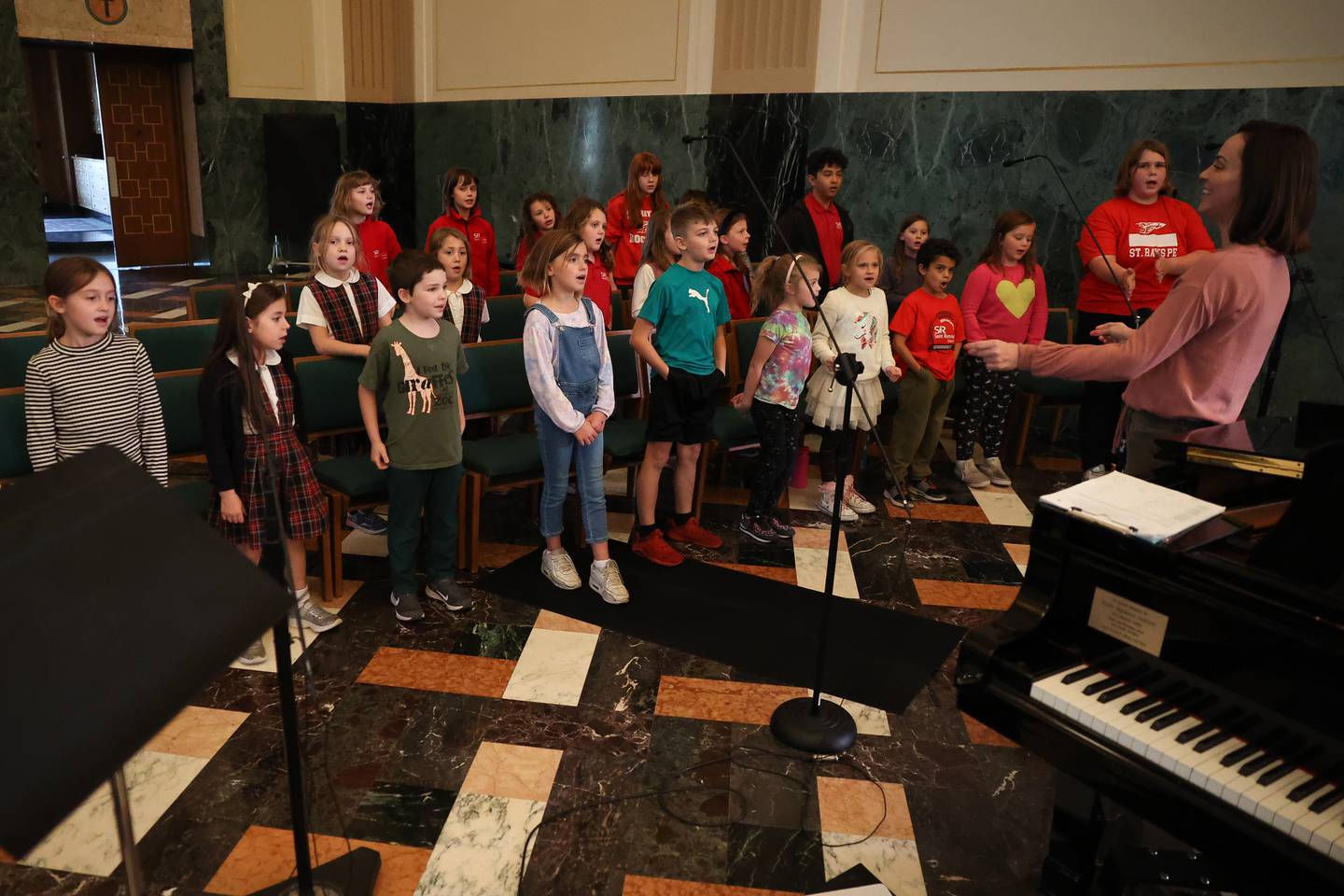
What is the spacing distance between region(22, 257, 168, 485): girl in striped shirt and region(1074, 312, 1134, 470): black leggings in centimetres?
396

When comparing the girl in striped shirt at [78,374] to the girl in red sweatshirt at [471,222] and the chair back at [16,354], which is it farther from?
the girl in red sweatshirt at [471,222]

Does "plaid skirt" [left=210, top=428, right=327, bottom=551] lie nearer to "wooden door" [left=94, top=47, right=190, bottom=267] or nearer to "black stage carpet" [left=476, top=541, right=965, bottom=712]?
"black stage carpet" [left=476, top=541, right=965, bottom=712]

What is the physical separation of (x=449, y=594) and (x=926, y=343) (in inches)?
94.6

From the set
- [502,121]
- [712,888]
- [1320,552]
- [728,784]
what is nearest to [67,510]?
[712,888]

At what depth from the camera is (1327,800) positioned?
1.41 meters

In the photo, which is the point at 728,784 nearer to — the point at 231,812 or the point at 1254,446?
the point at 231,812

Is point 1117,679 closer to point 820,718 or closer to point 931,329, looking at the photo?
point 820,718

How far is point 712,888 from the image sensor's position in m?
2.12

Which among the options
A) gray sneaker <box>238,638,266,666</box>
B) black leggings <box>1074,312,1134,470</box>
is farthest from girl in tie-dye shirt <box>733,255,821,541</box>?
gray sneaker <box>238,638,266,666</box>

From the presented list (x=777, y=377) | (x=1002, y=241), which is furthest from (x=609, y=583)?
(x=1002, y=241)

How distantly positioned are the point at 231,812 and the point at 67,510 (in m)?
1.25


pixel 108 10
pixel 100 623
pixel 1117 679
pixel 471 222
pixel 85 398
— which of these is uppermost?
pixel 108 10

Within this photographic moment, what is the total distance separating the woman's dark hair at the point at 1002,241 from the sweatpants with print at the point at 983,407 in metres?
0.47

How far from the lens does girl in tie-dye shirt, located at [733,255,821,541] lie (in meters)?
3.77
